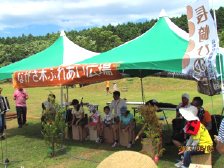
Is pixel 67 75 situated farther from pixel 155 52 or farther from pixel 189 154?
pixel 189 154

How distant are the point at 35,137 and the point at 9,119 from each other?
4.28 meters

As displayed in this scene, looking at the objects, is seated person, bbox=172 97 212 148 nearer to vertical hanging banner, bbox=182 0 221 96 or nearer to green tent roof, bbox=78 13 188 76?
vertical hanging banner, bbox=182 0 221 96

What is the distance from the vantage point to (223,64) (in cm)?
446

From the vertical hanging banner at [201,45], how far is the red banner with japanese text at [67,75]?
72.5 inches

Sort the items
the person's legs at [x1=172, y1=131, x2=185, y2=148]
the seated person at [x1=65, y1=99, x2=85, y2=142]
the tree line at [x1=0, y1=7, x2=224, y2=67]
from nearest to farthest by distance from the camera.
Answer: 1. the person's legs at [x1=172, y1=131, x2=185, y2=148]
2. the seated person at [x1=65, y1=99, x2=85, y2=142]
3. the tree line at [x1=0, y1=7, x2=224, y2=67]

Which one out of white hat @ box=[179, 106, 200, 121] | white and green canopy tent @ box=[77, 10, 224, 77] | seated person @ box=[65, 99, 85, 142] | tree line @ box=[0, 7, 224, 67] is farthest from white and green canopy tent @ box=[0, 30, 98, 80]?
tree line @ box=[0, 7, 224, 67]

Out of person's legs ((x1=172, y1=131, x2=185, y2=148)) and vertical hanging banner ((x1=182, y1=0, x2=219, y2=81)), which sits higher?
vertical hanging banner ((x1=182, y1=0, x2=219, y2=81))

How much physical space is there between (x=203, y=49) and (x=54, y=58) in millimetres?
4778

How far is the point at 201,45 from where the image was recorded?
15.1 feet

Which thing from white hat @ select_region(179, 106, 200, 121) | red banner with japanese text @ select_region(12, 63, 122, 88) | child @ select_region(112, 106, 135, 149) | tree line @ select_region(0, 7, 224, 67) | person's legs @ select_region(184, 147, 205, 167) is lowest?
person's legs @ select_region(184, 147, 205, 167)

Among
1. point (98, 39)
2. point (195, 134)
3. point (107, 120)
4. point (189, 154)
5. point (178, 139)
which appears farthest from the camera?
point (98, 39)

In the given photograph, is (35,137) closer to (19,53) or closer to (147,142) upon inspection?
(147,142)

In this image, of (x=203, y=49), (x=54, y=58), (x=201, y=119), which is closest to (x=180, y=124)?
(x=201, y=119)

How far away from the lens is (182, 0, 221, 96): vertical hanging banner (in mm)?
4297
